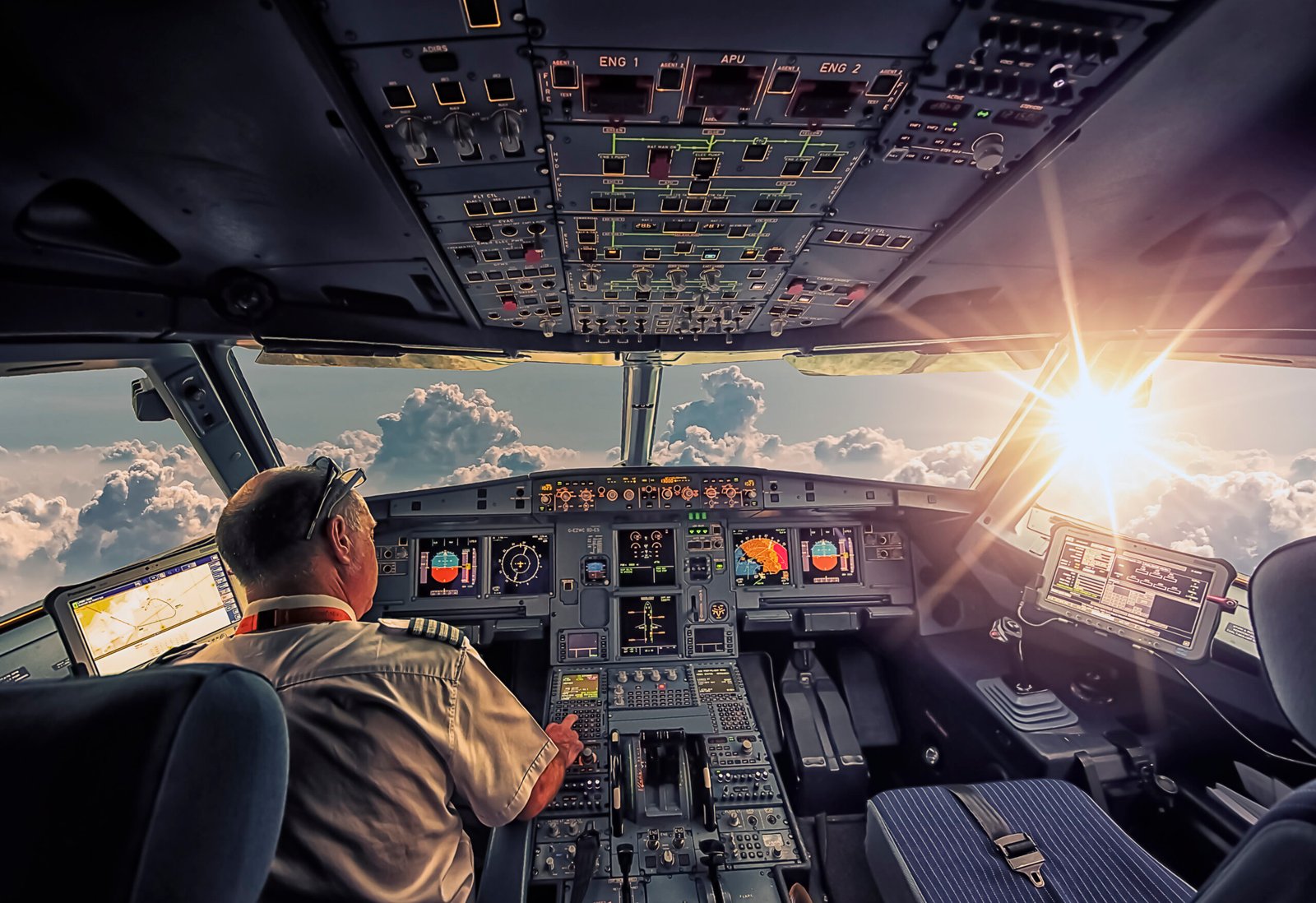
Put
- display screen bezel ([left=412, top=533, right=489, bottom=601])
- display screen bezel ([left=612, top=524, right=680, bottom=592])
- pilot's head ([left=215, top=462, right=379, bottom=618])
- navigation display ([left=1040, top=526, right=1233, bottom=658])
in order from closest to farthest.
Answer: pilot's head ([left=215, top=462, right=379, bottom=618])
navigation display ([left=1040, top=526, right=1233, bottom=658])
display screen bezel ([left=412, top=533, right=489, bottom=601])
display screen bezel ([left=612, top=524, right=680, bottom=592])

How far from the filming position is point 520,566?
3256 millimetres

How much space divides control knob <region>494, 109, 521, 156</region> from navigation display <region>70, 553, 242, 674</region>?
184cm

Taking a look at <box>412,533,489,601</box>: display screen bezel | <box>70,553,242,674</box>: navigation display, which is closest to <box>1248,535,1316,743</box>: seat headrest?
<box>70,553,242,674</box>: navigation display

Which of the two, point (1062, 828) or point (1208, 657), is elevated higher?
point (1208, 657)

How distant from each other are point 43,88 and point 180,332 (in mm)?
1212

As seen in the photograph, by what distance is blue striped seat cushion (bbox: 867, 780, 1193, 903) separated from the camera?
1578mm

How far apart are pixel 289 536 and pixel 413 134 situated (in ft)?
3.13

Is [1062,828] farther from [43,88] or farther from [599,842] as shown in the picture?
[43,88]

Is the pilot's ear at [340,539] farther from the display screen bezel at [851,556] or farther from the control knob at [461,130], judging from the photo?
the display screen bezel at [851,556]

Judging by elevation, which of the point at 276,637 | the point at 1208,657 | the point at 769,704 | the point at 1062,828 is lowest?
the point at 769,704

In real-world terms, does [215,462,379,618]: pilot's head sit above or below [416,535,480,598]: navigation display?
above

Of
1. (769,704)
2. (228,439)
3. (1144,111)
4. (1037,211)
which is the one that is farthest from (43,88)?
(769,704)

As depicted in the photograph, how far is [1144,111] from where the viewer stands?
132 cm

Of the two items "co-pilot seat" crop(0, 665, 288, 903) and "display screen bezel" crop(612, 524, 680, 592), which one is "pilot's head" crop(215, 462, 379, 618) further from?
"display screen bezel" crop(612, 524, 680, 592)
